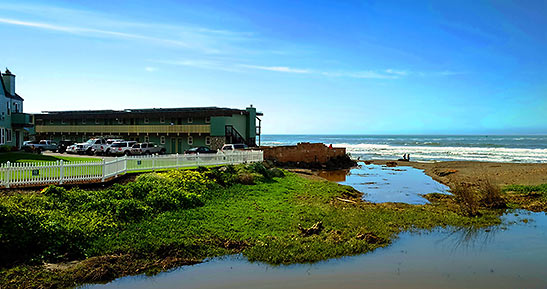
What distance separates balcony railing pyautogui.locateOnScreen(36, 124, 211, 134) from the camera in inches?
1684

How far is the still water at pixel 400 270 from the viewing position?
997 cm

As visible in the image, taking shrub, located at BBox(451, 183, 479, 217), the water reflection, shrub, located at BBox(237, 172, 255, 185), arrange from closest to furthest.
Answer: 1. shrub, located at BBox(451, 183, 479, 217)
2. shrub, located at BBox(237, 172, 255, 185)
3. the water reflection

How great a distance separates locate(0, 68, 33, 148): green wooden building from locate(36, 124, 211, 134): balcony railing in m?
11.3

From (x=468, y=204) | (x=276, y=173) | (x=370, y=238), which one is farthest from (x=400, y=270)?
(x=276, y=173)

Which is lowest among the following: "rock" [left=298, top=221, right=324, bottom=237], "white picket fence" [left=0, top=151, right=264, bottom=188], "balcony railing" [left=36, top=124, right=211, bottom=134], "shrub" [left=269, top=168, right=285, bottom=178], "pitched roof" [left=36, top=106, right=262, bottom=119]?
"rock" [left=298, top=221, right=324, bottom=237]

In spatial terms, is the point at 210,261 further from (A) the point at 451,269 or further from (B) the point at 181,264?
(A) the point at 451,269

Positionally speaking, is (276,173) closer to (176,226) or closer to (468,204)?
(468,204)

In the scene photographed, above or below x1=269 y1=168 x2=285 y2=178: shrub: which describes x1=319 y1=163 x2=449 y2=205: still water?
below

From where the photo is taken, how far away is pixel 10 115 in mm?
35750

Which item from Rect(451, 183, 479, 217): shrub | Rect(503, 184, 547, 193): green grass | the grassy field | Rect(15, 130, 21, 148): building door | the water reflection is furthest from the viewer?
Rect(15, 130, 21, 148): building door

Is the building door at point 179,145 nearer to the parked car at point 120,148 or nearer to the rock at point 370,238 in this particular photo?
the parked car at point 120,148

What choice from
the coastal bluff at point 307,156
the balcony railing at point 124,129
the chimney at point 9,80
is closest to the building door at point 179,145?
the balcony railing at point 124,129

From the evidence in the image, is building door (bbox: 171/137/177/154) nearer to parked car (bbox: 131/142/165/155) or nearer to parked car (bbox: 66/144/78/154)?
parked car (bbox: 131/142/165/155)

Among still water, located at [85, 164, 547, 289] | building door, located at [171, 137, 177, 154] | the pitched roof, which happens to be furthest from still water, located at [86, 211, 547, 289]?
building door, located at [171, 137, 177, 154]
